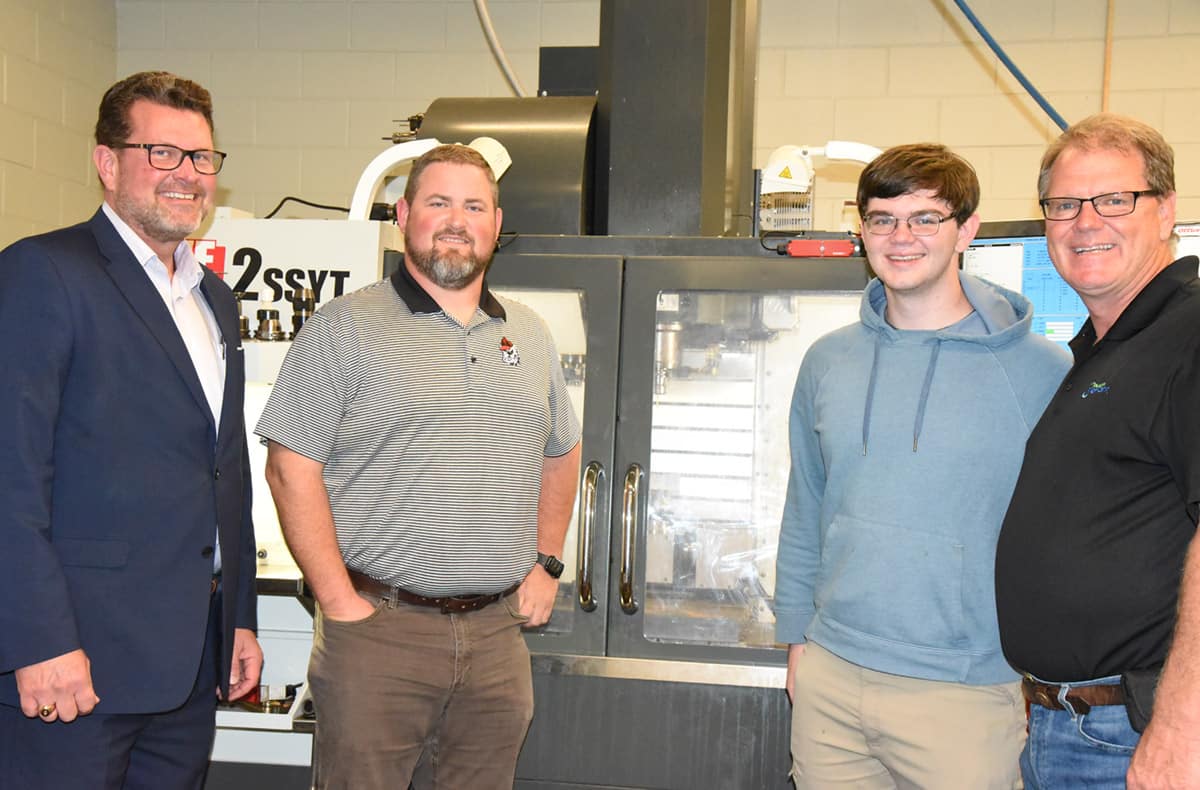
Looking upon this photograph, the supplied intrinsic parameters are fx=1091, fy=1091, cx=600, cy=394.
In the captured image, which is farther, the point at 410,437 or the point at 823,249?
the point at 823,249

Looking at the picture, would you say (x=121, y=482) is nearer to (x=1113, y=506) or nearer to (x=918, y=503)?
(x=918, y=503)

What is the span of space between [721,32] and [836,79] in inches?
73.1

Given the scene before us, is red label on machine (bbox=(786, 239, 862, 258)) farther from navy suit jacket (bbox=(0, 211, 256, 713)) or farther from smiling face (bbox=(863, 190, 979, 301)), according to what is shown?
navy suit jacket (bbox=(0, 211, 256, 713))

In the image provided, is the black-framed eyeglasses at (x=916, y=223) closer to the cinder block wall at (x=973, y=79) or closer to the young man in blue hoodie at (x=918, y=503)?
the young man in blue hoodie at (x=918, y=503)

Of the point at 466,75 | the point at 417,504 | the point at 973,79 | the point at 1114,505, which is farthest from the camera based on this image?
the point at 466,75

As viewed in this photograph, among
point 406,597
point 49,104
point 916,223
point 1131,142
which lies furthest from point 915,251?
point 49,104

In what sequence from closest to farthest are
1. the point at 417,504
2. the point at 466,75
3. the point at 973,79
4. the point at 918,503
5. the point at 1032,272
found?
the point at 918,503 < the point at 417,504 < the point at 1032,272 < the point at 973,79 < the point at 466,75

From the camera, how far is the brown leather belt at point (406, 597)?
1.93 metres

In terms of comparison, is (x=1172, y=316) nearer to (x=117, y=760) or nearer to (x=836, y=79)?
(x=117, y=760)

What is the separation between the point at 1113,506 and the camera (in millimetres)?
1433

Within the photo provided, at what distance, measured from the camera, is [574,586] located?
7.98 ft

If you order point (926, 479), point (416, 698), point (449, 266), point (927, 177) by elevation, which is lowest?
point (416, 698)

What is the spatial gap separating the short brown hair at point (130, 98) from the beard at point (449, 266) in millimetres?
479

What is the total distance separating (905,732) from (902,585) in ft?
0.71
